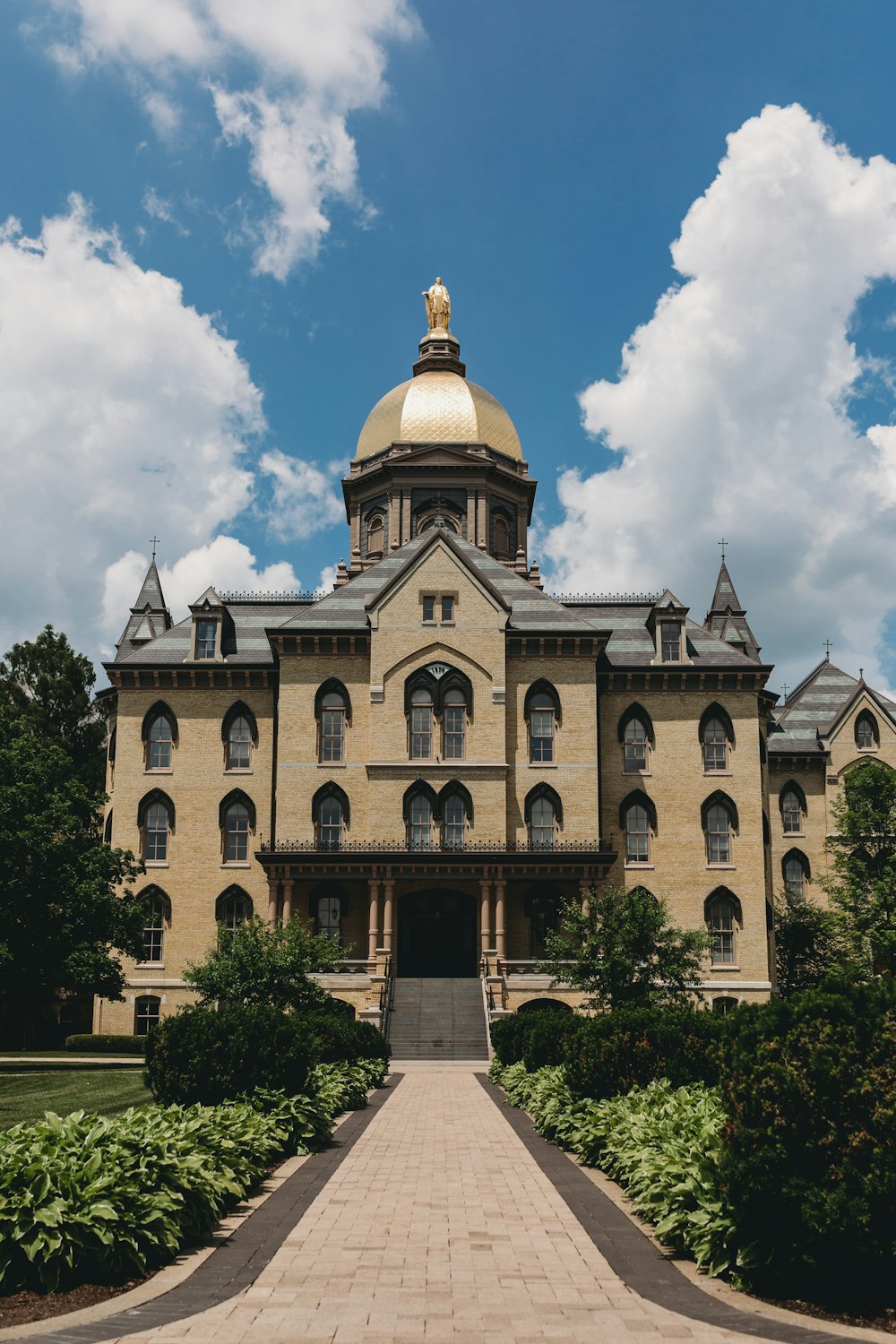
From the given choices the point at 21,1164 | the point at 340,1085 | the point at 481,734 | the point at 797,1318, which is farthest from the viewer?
the point at 481,734

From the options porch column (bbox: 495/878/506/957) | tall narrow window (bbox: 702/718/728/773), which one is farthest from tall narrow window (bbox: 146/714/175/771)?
tall narrow window (bbox: 702/718/728/773)

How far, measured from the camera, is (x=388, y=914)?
47.5 meters

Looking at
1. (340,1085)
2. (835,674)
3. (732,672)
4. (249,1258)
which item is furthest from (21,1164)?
(835,674)

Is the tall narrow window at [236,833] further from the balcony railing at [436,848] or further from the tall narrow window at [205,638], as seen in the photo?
the tall narrow window at [205,638]

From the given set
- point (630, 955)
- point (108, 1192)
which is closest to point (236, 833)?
point (630, 955)

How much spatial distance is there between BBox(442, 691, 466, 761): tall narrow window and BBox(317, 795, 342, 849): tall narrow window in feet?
16.3

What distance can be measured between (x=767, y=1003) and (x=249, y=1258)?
17.1 feet

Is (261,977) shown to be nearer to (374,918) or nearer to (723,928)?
(374,918)

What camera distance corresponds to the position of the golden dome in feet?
222

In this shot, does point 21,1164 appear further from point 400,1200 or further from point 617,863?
point 617,863

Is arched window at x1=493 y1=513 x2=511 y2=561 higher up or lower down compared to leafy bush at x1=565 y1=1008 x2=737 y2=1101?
higher up

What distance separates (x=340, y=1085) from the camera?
23766 mm

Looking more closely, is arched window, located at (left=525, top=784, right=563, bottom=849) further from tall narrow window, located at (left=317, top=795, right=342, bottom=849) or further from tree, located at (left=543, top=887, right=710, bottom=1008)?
tree, located at (left=543, top=887, right=710, bottom=1008)

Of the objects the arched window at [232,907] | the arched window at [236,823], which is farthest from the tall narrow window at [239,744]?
the arched window at [232,907]
